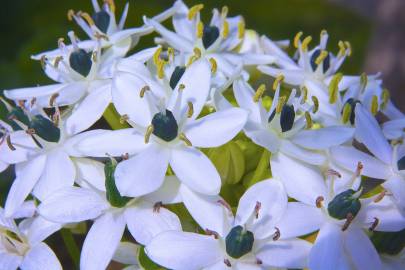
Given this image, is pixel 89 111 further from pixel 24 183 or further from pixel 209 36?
pixel 209 36

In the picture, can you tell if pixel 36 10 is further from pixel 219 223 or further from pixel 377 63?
pixel 219 223

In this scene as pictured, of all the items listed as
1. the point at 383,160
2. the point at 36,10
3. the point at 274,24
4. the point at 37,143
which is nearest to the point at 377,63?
the point at 274,24

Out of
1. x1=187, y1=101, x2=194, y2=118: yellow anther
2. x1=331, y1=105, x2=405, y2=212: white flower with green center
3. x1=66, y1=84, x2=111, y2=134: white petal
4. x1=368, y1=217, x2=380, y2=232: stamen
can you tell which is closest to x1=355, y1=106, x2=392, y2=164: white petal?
x1=331, y1=105, x2=405, y2=212: white flower with green center

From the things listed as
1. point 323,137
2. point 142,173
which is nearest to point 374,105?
point 323,137

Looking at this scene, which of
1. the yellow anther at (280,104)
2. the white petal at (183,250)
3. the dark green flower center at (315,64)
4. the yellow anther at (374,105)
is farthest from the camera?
the dark green flower center at (315,64)

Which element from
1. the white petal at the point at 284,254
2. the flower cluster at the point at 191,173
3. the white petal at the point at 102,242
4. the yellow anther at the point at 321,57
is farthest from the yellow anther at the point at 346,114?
the white petal at the point at 102,242

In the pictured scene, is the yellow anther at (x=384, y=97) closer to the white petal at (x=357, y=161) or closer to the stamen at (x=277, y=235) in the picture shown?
the white petal at (x=357, y=161)

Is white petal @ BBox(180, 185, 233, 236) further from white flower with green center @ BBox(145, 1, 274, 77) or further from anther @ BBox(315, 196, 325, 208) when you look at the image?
white flower with green center @ BBox(145, 1, 274, 77)
